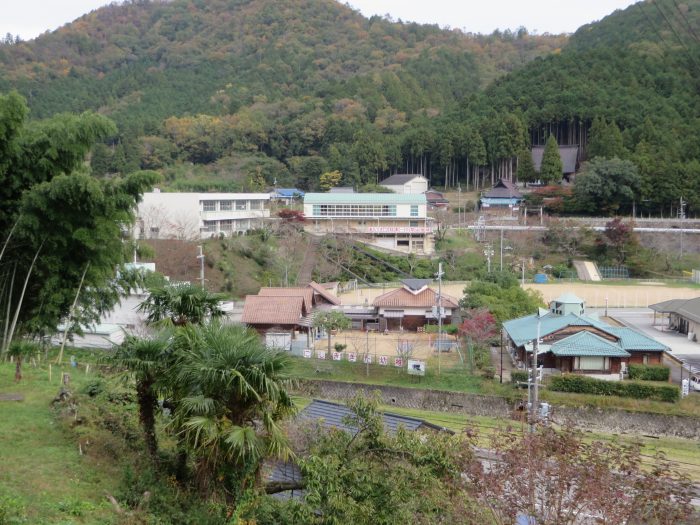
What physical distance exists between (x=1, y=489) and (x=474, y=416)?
10516 millimetres

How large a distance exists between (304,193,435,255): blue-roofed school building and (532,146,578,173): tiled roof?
12993mm

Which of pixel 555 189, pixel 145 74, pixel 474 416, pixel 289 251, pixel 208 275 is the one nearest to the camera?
pixel 474 416

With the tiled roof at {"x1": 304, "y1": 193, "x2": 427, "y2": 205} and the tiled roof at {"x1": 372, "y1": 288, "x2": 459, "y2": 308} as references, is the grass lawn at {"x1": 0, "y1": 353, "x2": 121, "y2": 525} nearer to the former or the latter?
the tiled roof at {"x1": 372, "y1": 288, "x2": 459, "y2": 308}

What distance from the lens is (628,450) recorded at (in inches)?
185

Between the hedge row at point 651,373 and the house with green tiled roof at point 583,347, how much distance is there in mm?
302

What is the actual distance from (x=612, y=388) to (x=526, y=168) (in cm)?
2663

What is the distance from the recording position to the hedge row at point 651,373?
47.3 feet

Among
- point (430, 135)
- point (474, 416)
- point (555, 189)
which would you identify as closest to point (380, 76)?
point (430, 135)

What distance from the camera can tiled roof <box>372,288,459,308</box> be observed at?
65.9ft

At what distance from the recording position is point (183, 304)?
6770 mm

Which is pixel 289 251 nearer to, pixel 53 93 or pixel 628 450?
pixel 628 450

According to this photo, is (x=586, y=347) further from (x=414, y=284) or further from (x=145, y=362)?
(x=145, y=362)

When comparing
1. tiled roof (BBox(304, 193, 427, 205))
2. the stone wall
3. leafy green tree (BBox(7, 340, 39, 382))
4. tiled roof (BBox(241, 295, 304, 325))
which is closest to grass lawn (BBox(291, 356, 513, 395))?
the stone wall

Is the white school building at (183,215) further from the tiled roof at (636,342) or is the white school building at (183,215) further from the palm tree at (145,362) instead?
the palm tree at (145,362)
